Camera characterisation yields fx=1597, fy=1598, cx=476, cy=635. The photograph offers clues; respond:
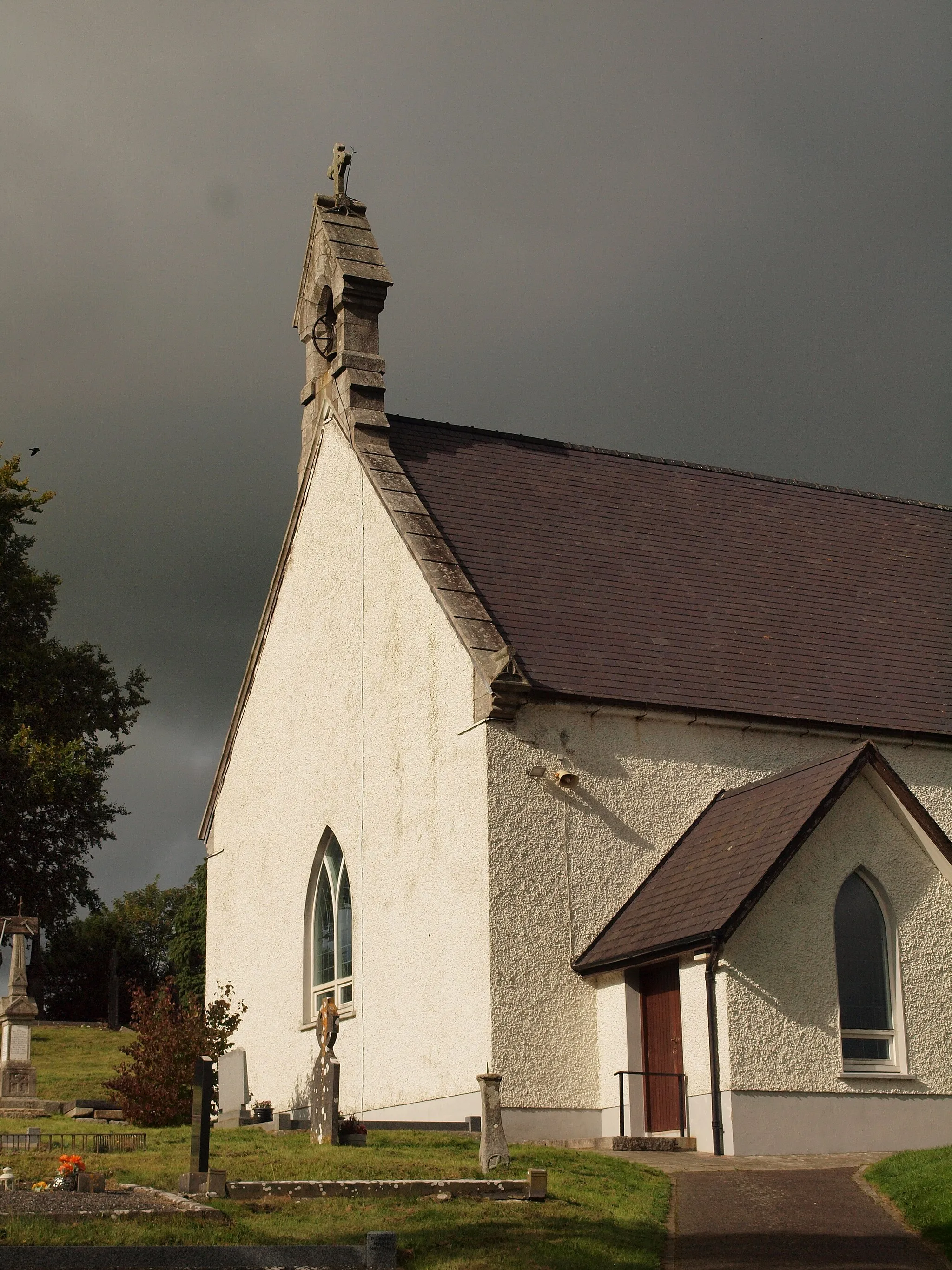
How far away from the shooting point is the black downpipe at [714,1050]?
17859 millimetres

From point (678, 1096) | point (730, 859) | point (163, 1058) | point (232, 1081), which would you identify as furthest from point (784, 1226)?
point (232, 1081)

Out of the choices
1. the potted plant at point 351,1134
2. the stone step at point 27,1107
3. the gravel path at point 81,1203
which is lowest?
the gravel path at point 81,1203

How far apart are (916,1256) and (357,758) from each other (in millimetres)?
14003

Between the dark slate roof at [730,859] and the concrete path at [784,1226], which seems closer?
the concrete path at [784,1226]

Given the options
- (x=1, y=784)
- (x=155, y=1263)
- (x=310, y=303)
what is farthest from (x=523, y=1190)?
(x=1, y=784)

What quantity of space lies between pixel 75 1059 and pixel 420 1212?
28654 mm

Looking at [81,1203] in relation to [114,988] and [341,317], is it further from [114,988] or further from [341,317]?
[114,988]

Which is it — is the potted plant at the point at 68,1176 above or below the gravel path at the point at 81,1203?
above

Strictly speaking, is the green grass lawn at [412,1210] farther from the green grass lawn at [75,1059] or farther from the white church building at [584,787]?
the green grass lawn at [75,1059]

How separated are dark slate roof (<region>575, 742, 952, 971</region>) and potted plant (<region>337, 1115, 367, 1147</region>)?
386cm

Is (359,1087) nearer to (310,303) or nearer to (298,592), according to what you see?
(298,592)

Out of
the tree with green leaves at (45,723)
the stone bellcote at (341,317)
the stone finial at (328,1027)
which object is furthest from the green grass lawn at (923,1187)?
the tree with green leaves at (45,723)

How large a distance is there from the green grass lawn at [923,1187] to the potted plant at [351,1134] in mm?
5237

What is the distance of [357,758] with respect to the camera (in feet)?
80.1
